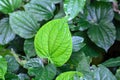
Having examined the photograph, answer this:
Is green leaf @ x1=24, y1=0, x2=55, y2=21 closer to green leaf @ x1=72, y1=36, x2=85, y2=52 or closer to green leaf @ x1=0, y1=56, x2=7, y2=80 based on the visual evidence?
green leaf @ x1=72, y1=36, x2=85, y2=52

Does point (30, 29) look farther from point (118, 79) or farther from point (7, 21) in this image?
point (118, 79)

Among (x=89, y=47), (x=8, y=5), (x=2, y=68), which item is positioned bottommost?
(x=89, y=47)

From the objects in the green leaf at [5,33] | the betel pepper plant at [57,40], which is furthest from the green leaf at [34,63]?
the green leaf at [5,33]

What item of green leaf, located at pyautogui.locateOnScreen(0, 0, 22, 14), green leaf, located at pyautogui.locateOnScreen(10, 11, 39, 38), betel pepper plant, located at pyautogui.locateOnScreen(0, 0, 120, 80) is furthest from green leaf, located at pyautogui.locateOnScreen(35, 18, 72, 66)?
green leaf, located at pyautogui.locateOnScreen(0, 0, 22, 14)

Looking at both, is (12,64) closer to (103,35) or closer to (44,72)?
(44,72)

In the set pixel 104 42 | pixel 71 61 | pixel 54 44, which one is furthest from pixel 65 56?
pixel 104 42

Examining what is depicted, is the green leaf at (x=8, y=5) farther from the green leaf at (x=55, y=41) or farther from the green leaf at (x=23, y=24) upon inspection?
the green leaf at (x=55, y=41)

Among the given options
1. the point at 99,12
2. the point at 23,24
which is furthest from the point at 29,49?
the point at 99,12
